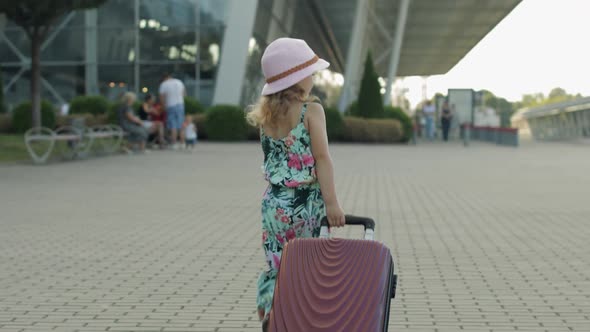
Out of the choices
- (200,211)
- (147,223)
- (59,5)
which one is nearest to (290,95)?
(147,223)

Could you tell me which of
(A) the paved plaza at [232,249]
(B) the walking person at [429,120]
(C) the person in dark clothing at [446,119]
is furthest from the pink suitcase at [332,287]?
(B) the walking person at [429,120]

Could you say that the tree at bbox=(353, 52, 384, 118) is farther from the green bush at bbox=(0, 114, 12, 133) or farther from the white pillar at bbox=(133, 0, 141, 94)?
the green bush at bbox=(0, 114, 12, 133)

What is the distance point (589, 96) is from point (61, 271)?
30.6 meters

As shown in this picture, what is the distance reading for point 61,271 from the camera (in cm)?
689

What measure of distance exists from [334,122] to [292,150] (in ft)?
88.8

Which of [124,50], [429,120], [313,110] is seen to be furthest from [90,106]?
[313,110]

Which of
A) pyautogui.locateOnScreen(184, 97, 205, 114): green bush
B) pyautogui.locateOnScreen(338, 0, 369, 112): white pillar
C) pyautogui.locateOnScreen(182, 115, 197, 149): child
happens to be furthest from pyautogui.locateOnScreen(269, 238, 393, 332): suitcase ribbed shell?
pyautogui.locateOnScreen(338, 0, 369, 112): white pillar

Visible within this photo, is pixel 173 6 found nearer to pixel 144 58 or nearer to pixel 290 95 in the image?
pixel 144 58

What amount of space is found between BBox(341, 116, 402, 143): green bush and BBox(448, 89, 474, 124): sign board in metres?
12.7

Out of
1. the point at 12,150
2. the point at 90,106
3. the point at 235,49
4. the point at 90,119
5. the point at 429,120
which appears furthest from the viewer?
the point at 429,120

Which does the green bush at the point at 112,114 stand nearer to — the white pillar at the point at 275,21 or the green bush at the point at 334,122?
the green bush at the point at 334,122

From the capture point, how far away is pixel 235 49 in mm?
34031

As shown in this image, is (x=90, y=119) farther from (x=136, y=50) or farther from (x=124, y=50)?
(x=124, y=50)

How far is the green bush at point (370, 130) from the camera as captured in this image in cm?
3206
